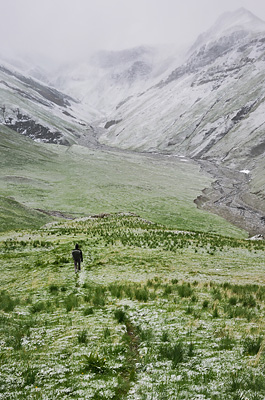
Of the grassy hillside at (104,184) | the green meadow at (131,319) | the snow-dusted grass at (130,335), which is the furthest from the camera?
the grassy hillside at (104,184)

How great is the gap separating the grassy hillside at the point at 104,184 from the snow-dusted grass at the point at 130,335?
43.8 meters

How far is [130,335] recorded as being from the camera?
10164 millimetres

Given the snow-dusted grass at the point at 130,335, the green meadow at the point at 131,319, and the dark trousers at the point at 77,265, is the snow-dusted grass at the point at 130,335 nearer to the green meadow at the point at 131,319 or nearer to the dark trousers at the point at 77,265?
the green meadow at the point at 131,319

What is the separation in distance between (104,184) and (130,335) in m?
113

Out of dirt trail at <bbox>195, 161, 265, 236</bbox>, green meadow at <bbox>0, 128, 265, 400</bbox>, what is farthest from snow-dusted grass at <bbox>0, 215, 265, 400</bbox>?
dirt trail at <bbox>195, 161, 265, 236</bbox>

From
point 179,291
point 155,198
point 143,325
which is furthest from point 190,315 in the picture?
point 155,198

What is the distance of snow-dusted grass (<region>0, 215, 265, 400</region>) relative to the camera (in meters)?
7.27

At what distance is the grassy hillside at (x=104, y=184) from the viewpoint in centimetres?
8338

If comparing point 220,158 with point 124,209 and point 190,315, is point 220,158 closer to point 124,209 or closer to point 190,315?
point 124,209

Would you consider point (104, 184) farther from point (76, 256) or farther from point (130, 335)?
point (130, 335)

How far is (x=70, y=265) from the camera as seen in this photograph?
22.7 metres

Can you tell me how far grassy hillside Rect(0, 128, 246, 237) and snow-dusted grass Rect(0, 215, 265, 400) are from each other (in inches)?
1725

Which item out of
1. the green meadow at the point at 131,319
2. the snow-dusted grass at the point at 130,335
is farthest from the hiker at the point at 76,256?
the green meadow at the point at 131,319

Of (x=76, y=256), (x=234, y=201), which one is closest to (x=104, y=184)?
(x=234, y=201)
